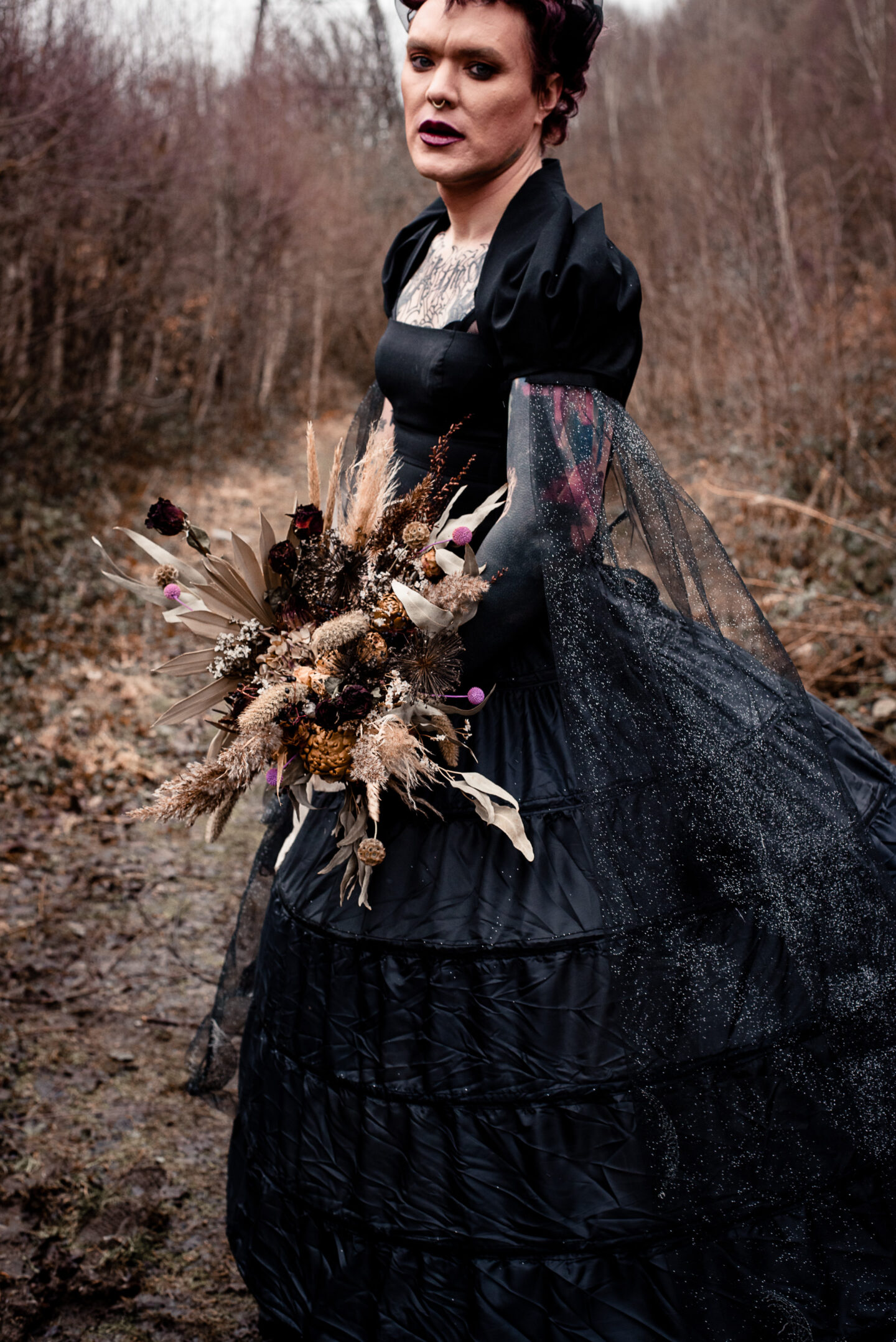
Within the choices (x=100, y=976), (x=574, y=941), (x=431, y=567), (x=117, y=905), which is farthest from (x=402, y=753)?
(x=117, y=905)

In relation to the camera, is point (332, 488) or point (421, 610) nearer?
point (421, 610)

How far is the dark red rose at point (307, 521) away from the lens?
1.46 m

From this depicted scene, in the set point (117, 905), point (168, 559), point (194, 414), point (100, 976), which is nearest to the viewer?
point (168, 559)

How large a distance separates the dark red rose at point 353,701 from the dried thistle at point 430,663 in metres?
0.09

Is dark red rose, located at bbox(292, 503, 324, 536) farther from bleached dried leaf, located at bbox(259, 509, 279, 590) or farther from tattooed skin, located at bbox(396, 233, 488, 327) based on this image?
tattooed skin, located at bbox(396, 233, 488, 327)

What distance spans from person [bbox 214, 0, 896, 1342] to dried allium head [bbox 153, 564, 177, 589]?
18.5 inches

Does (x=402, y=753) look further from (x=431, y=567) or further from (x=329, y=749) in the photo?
(x=431, y=567)

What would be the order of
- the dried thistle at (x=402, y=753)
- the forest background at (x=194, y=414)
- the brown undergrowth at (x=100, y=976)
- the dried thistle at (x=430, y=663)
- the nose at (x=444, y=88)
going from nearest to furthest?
1. the dried thistle at (x=402, y=753)
2. the dried thistle at (x=430, y=663)
3. the nose at (x=444, y=88)
4. the brown undergrowth at (x=100, y=976)
5. the forest background at (x=194, y=414)

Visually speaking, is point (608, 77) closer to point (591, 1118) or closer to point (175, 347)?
point (175, 347)

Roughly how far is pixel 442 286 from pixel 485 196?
0.16m

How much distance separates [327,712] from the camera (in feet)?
4.46

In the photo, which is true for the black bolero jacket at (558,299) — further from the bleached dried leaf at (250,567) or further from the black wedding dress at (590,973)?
the bleached dried leaf at (250,567)

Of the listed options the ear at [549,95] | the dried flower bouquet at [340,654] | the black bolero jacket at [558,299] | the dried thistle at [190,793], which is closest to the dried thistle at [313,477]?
the dried flower bouquet at [340,654]

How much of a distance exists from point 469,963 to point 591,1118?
0.88 ft
